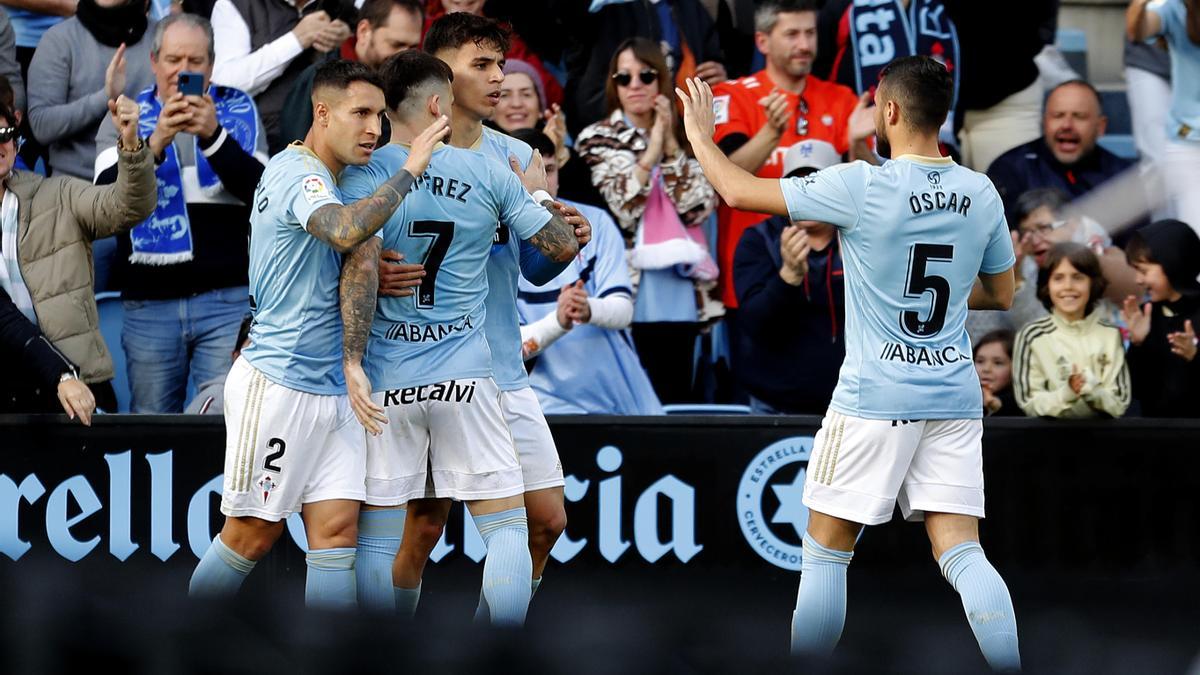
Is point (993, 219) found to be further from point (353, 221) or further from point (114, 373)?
point (114, 373)

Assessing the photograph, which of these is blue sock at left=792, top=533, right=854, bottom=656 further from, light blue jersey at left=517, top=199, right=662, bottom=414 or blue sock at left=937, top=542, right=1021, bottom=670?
light blue jersey at left=517, top=199, right=662, bottom=414

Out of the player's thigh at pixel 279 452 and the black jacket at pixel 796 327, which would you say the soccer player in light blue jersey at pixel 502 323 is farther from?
the black jacket at pixel 796 327

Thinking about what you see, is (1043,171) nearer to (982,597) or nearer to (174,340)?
(982,597)

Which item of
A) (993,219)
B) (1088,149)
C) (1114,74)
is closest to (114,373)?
(993,219)

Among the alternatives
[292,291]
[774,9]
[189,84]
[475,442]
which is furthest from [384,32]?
[475,442]

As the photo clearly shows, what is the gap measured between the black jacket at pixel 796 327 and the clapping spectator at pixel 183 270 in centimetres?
233

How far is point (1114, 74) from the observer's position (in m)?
11.4

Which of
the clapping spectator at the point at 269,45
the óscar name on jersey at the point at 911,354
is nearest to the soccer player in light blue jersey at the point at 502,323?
the óscar name on jersey at the point at 911,354

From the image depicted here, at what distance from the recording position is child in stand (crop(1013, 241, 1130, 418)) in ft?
25.9

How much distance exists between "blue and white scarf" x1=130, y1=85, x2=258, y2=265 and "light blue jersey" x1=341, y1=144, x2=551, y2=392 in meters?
2.36

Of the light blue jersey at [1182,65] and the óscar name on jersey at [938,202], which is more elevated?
the light blue jersey at [1182,65]

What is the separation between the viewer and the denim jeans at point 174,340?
26.6 ft

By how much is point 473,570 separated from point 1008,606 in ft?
9.66

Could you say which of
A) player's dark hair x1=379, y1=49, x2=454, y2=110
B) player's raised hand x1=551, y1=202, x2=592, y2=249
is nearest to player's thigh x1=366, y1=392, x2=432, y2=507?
player's raised hand x1=551, y1=202, x2=592, y2=249
